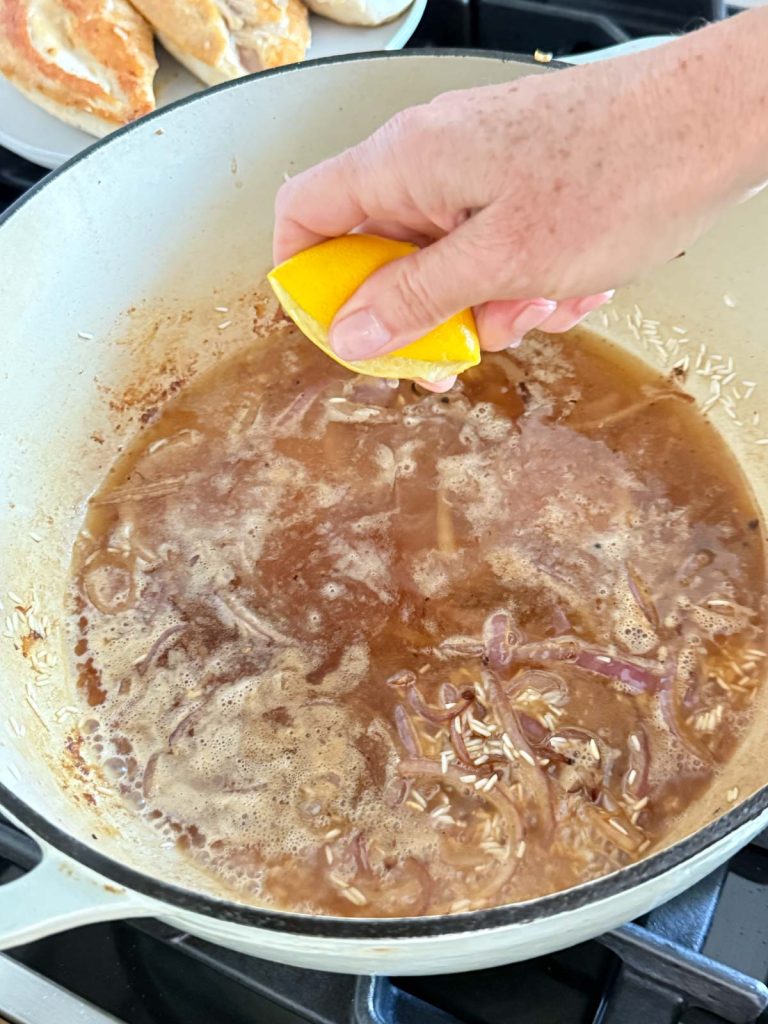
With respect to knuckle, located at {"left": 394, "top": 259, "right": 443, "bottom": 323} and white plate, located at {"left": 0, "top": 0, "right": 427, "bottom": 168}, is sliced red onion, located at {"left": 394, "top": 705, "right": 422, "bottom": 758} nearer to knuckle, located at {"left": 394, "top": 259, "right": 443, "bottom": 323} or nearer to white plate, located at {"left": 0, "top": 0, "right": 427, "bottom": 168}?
knuckle, located at {"left": 394, "top": 259, "right": 443, "bottom": 323}

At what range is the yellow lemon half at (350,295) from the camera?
3.22 ft

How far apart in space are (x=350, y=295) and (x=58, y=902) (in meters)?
0.64

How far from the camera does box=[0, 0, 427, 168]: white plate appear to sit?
4.88 feet

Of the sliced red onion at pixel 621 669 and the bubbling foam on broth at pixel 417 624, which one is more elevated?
the bubbling foam on broth at pixel 417 624

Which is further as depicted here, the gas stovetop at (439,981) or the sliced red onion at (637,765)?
the sliced red onion at (637,765)

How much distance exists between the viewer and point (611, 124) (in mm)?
807

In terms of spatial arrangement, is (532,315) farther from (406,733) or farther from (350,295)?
(406,733)

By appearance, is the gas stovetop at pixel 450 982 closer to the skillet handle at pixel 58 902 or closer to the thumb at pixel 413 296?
the skillet handle at pixel 58 902

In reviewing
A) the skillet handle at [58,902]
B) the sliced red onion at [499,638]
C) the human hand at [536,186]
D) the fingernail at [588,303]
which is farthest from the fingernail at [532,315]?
the skillet handle at [58,902]

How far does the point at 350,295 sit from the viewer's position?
3.22 ft

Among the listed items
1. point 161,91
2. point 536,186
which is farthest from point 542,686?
point 161,91

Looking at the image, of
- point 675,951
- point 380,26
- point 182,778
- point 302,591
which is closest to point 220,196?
point 380,26

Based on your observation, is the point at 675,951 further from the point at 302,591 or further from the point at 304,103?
the point at 304,103

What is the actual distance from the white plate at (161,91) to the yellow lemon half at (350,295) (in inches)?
25.2
